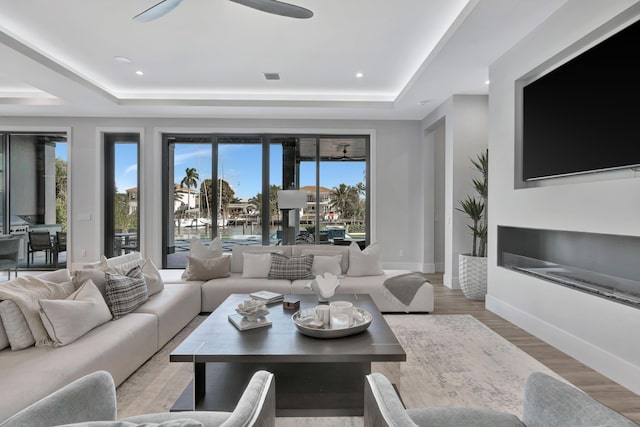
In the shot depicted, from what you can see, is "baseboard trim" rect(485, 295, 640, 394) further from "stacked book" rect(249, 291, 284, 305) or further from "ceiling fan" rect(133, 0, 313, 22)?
"ceiling fan" rect(133, 0, 313, 22)

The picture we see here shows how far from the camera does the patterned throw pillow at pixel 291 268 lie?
4031 mm

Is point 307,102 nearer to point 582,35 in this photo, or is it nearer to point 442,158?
point 442,158

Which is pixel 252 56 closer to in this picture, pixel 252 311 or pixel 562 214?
pixel 252 311

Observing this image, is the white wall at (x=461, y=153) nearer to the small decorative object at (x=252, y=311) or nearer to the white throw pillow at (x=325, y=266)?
the white throw pillow at (x=325, y=266)

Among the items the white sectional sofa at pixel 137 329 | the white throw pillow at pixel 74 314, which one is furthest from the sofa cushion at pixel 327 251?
the white throw pillow at pixel 74 314

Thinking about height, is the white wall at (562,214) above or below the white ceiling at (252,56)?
below

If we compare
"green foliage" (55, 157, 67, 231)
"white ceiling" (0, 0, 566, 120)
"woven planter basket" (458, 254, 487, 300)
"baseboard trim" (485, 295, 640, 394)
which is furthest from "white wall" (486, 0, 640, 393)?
"green foliage" (55, 157, 67, 231)

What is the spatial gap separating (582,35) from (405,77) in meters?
2.42

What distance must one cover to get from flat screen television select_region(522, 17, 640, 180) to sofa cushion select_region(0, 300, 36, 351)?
156 inches

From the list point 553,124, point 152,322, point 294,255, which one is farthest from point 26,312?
point 553,124

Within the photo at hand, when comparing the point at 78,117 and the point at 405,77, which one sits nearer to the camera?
the point at 405,77

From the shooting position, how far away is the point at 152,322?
267cm

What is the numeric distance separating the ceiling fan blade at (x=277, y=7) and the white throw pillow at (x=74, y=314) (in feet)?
7.61

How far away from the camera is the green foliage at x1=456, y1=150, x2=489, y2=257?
465 centimetres
